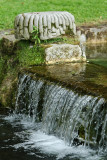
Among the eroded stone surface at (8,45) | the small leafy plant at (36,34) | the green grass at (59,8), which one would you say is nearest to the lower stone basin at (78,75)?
the small leafy plant at (36,34)

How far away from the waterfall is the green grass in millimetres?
5728

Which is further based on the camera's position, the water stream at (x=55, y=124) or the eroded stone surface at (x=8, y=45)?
the eroded stone surface at (x=8, y=45)

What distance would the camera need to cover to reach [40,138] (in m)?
7.15

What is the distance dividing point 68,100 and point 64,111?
0.78ft

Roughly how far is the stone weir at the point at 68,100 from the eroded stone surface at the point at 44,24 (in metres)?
0.77

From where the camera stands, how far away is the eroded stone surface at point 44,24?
8.63 metres

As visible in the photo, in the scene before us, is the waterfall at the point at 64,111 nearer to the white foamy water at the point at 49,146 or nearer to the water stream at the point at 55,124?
the water stream at the point at 55,124

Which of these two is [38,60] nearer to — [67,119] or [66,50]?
[66,50]

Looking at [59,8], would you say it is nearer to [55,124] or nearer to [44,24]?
[44,24]

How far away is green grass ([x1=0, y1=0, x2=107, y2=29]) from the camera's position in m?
14.2

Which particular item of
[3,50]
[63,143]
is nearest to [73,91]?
[63,143]

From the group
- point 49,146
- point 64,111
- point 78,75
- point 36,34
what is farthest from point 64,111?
point 36,34

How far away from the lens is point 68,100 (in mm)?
6922

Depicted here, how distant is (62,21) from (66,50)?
667 millimetres
